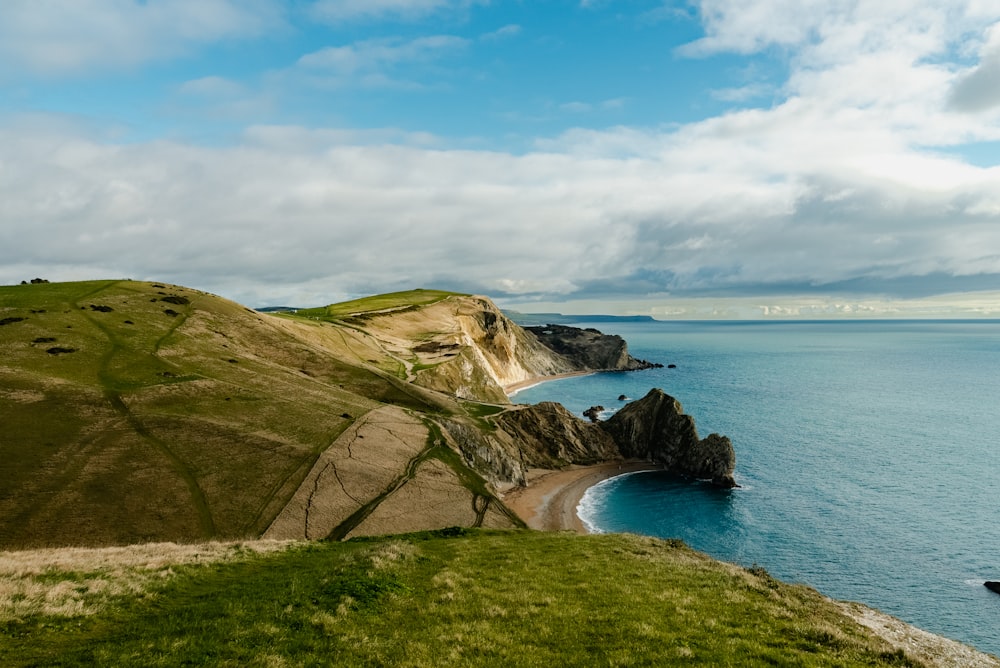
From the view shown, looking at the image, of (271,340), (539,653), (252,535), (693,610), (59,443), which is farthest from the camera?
(271,340)

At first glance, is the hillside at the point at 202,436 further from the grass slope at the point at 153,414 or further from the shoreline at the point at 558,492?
the shoreline at the point at 558,492

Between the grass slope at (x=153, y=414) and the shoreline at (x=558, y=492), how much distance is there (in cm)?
2059

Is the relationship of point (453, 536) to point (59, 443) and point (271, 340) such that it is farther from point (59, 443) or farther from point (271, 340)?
point (271, 340)

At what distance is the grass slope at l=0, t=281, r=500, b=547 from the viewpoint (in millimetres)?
46281

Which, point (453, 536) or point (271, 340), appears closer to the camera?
point (453, 536)

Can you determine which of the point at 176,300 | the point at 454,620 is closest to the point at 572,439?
the point at 176,300

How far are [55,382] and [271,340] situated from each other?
135 ft

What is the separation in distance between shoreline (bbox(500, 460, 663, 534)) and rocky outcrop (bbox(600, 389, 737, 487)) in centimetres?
328

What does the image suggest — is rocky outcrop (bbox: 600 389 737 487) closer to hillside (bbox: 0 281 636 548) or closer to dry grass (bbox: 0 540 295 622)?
hillside (bbox: 0 281 636 548)

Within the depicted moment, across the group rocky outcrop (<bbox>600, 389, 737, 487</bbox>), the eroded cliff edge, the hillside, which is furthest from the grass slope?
rocky outcrop (<bbox>600, 389, 737, 487</bbox>)

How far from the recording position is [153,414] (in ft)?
201

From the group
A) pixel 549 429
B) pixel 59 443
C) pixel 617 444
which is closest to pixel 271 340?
pixel 59 443

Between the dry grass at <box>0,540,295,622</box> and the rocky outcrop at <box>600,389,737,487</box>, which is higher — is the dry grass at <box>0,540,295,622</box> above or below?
above

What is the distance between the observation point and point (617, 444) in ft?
355
